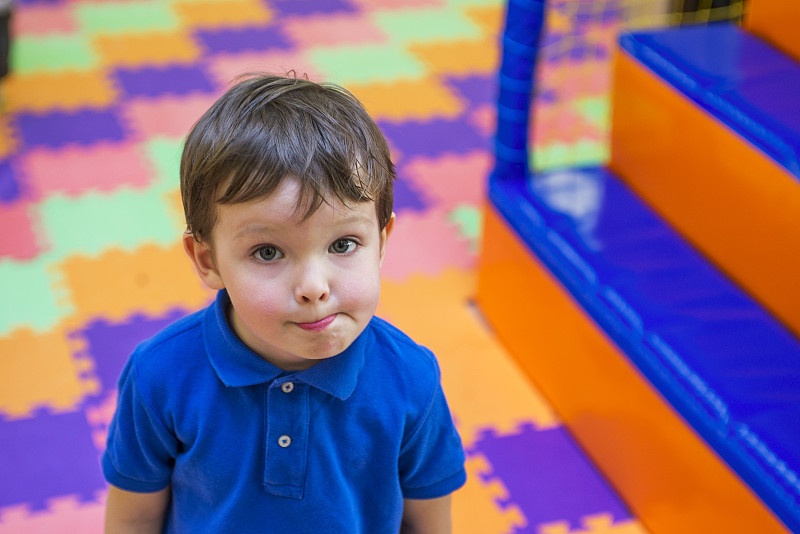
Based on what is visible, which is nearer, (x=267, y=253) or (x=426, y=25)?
(x=267, y=253)

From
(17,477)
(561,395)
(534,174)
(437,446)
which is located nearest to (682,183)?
(534,174)

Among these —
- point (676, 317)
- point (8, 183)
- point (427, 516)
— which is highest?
point (427, 516)

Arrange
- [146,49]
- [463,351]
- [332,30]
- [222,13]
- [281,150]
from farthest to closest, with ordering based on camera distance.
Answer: [222,13] < [332,30] < [146,49] < [463,351] < [281,150]

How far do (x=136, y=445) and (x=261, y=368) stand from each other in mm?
167

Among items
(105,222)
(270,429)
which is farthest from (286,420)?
(105,222)

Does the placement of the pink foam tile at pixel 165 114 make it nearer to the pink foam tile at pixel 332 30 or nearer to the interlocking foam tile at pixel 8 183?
the interlocking foam tile at pixel 8 183

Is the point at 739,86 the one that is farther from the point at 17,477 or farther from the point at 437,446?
the point at 17,477

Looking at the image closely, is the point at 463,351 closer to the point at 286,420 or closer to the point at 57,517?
the point at 57,517

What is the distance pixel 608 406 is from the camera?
5.88 feet

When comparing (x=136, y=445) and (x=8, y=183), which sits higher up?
(x=136, y=445)

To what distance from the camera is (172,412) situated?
0.94 meters

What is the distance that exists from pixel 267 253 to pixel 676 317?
3.38ft

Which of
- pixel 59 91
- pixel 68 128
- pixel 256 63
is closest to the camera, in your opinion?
pixel 68 128

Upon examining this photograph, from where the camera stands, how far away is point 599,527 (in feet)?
5.68
